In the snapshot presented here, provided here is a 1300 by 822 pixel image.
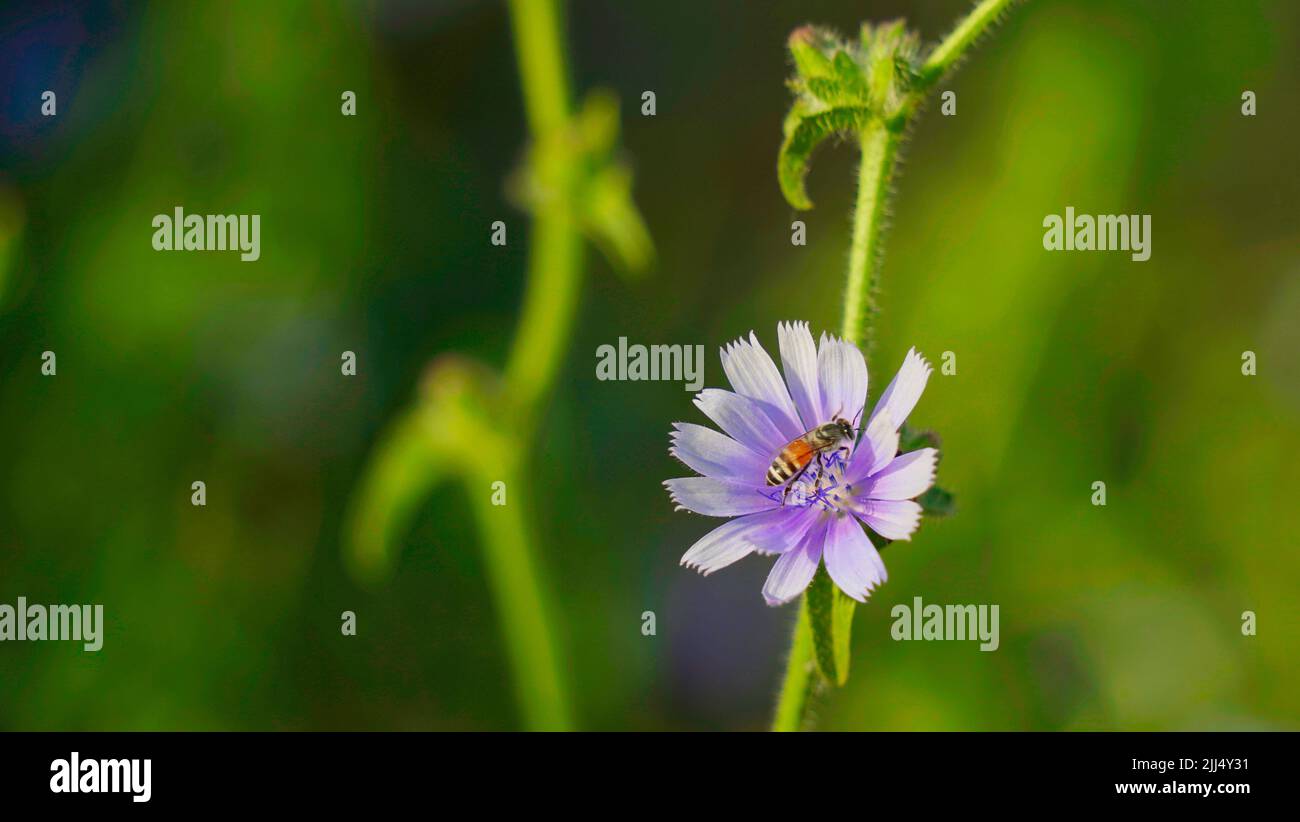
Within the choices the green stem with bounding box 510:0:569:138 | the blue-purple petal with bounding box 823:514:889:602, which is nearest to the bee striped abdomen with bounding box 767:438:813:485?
the blue-purple petal with bounding box 823:514:889:602

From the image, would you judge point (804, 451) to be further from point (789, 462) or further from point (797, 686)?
point (797, 686)

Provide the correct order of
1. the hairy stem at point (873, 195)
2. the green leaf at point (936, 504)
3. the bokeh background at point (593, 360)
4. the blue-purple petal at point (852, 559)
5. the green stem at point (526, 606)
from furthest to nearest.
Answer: the bokeh background at point (593, 360), the green stem at point (526, 606), the hairy stem at point (873, 195), the green leaf at point (936, 504), the blue-purple petal at point (852, 559)

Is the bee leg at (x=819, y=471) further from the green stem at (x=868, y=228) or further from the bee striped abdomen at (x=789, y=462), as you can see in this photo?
the green stem at (x=868, y=228)

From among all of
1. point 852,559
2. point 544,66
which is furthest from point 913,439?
point 544,66

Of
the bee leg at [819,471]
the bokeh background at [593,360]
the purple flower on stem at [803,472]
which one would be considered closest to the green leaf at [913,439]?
the purple flower on stem at [803,472]

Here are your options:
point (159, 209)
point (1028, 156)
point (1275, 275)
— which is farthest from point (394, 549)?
point (1275, 275)
